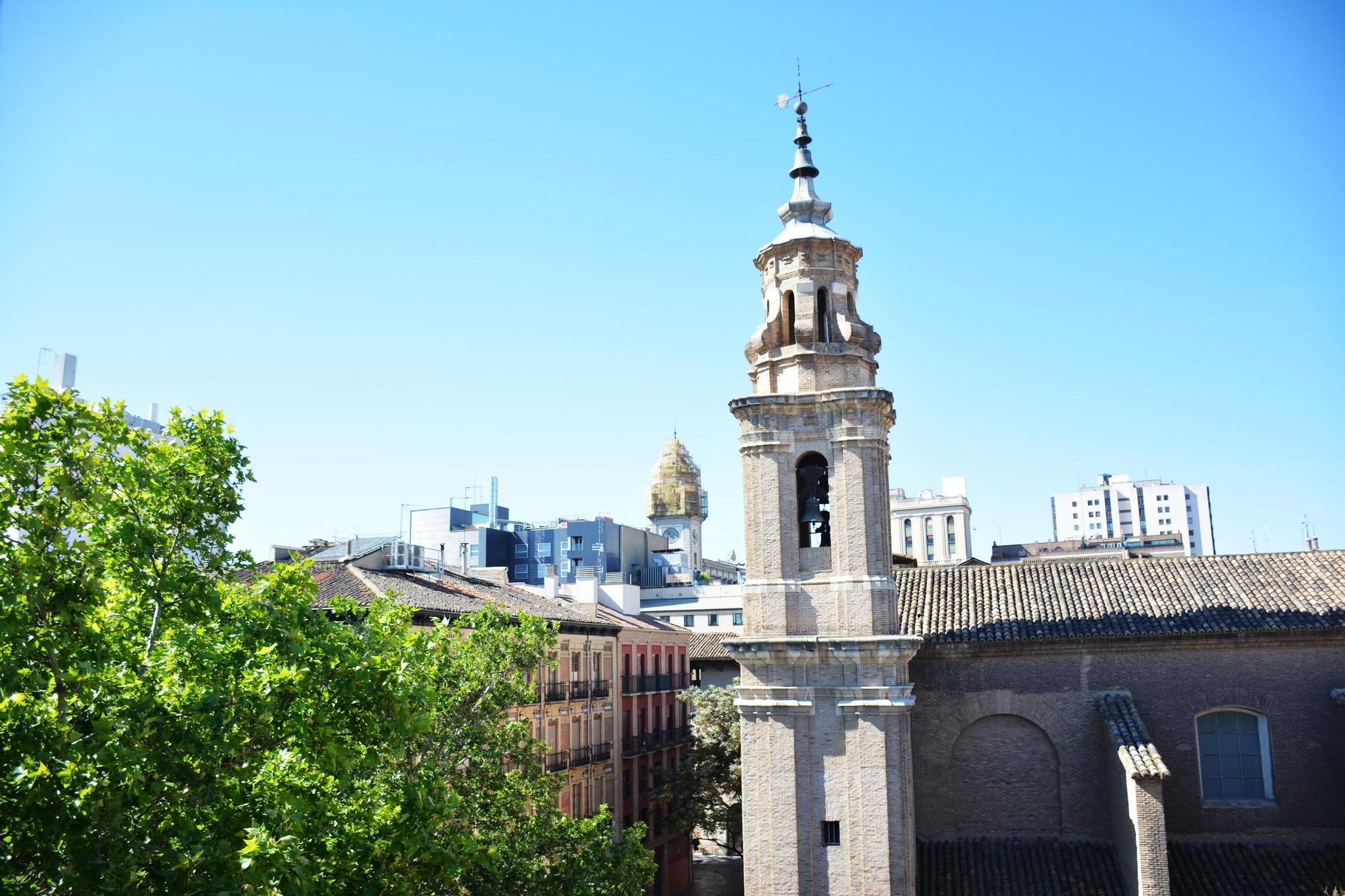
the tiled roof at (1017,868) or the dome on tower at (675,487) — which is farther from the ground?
the dome on tower at (675,487)

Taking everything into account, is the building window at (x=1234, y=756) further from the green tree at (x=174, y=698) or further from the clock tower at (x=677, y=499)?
the clock tower at (x=677, y=499)

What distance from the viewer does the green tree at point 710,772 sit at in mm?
37000

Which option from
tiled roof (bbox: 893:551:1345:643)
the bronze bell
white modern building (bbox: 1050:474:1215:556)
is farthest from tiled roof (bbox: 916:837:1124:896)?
white modern building (bbox: 1050:474:1215:556)

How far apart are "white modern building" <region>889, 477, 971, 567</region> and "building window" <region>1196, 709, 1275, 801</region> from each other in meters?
90.5

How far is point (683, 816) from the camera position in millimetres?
37594

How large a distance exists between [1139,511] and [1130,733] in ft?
477

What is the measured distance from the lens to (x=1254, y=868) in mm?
21031

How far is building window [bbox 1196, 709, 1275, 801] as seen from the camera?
2216 centimetres

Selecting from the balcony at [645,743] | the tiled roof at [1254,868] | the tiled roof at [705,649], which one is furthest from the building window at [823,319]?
the tiled roof at [705,649]

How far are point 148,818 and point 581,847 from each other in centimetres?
1241

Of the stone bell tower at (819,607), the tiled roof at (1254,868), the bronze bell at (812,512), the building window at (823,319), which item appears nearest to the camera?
the stone bell tower at (819,607)

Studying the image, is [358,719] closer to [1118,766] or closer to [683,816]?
[1118,766]

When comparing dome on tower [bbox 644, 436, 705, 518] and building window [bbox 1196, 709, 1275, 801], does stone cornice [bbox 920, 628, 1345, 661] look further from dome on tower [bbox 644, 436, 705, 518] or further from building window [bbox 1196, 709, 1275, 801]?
dome on tower [bbox 644, 436, 705, 518]

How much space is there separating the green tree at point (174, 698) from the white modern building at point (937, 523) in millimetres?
102265
